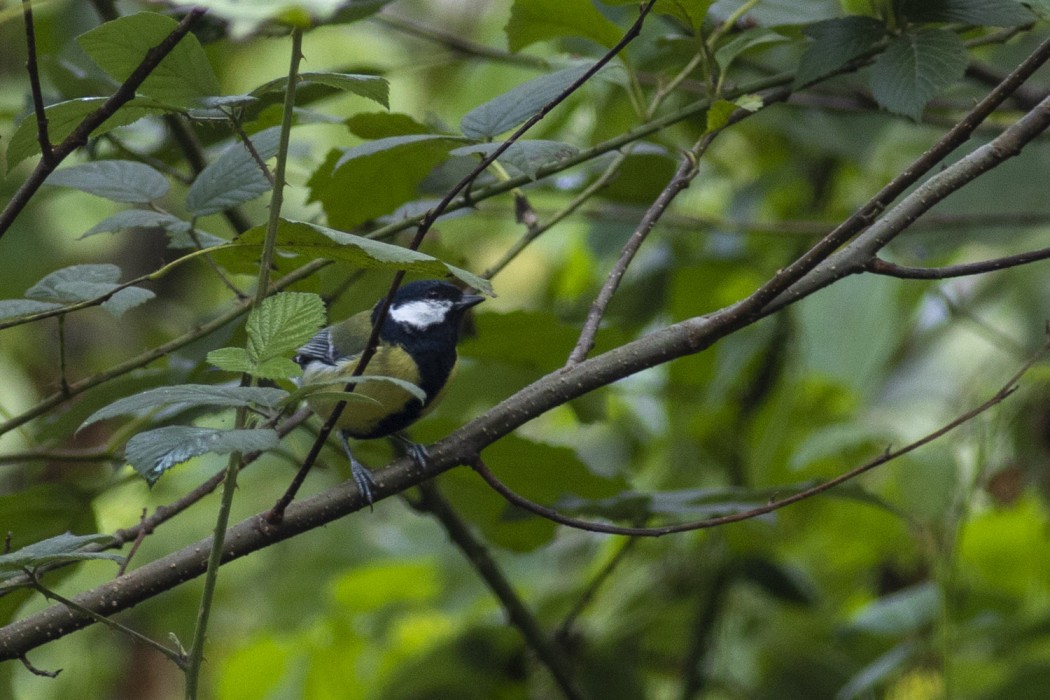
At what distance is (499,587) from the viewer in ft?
4.73

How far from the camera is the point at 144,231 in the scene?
444 centimetres

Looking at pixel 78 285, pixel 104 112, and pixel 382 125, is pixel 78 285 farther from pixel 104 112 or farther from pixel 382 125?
pixel 382 125

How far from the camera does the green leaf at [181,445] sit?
667mm

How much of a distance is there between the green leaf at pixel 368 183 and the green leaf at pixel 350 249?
0.31 m

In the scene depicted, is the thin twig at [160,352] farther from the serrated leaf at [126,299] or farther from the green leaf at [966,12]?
the green leaf at [966,12]

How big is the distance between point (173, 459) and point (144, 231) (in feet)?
13.2

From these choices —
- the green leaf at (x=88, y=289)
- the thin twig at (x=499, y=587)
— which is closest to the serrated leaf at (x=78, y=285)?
the green leaf at (x=88, y=289)

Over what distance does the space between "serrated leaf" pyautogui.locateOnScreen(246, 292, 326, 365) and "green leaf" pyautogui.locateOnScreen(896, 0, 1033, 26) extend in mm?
719

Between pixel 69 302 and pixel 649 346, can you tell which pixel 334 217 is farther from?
pixel 649 346

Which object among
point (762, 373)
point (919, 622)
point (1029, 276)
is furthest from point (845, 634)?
point (1029, 276)

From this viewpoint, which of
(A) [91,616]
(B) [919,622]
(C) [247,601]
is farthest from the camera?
(C) [247,601]

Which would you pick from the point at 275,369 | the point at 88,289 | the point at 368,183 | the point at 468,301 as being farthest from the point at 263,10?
the point at 468,301

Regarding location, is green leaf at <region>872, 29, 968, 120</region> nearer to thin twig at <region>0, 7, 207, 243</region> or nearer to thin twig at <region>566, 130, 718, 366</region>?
thin twig at <region>566, 130, 718, 366</region>

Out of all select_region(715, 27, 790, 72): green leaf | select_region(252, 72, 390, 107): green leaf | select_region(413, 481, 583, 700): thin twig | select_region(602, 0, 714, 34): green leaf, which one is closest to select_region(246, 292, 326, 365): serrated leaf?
select_region(252, 72, 390, 107): green leaf
